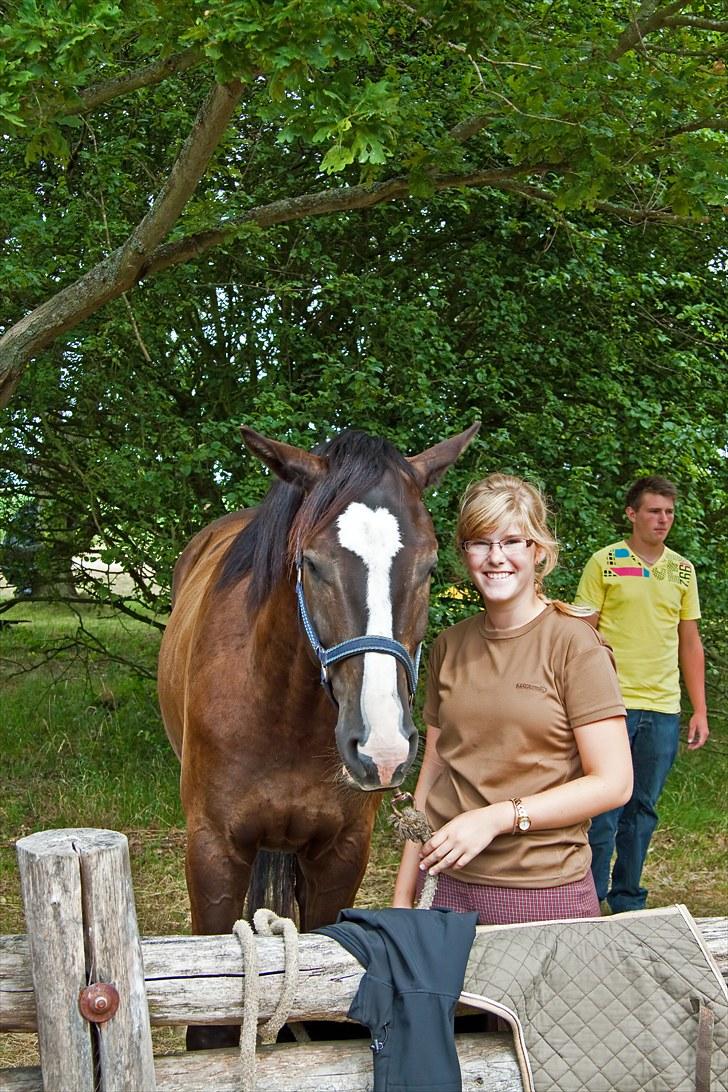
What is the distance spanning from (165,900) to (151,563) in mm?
2078

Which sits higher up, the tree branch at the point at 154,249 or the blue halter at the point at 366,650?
the tree branch at the point at 154,249

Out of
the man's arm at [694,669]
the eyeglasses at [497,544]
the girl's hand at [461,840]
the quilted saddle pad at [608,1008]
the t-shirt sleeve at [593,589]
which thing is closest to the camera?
the quilted saddle pad at [608,1008]

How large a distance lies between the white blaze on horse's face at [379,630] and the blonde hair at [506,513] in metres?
0.18

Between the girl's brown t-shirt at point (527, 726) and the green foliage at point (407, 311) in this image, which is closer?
the girl's brown t-shirt at point (527, 726)

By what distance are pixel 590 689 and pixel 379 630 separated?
485mm

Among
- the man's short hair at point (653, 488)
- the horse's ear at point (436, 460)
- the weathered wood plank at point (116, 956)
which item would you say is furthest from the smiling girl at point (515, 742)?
the man's short hair at point (653, 488)

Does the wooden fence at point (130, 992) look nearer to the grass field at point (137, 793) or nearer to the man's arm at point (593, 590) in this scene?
the grass field at point (137, 793)

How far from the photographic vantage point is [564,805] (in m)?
2.20

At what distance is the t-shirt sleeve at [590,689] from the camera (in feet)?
7.41

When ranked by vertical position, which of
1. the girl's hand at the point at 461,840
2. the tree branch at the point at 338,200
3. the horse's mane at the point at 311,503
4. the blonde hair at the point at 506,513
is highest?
the tree branch at the point at 338,200

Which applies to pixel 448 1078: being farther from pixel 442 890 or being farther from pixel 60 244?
pixel 60 244

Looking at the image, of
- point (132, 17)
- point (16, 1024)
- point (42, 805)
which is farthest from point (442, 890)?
point (42, 805)

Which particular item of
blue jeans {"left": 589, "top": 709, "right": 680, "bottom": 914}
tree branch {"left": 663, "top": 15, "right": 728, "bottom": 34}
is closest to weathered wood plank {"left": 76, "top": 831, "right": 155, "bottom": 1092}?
blue jeans {"left": 589, "top": 709, "right": 680, "bottom": 914}

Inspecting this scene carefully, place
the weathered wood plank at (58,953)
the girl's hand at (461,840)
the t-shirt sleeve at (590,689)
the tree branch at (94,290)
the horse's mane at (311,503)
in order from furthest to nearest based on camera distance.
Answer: the tree branch at (94,290), the horse's mane at (311,503), the t-shirt sleeve at (590,689), the girl's hand at (461,840), the weathered wood plank at (58,953)
